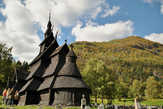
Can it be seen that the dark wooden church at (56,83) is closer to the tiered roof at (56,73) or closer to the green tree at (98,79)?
the tiered roof at (56,73)

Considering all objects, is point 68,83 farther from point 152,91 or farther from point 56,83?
point 152,91

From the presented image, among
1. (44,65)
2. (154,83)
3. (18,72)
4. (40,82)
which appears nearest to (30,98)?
(40,82)

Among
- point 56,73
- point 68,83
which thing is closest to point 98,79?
point 56,73

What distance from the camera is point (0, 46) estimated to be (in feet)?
137

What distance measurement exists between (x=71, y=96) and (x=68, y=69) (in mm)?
5603

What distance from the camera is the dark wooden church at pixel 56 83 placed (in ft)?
92.1

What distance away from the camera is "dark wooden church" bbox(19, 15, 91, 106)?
92.1ft

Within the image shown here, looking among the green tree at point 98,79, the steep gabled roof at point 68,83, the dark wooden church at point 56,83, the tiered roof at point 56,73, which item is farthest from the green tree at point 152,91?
the steep gabled roof at point 68,83

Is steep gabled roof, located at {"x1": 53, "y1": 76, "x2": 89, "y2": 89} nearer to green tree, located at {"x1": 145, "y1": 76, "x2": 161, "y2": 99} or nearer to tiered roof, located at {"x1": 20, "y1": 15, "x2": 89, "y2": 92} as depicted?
tiered roof, located at {"x1": 20, "y1": 15, "x2": 89, "y2": 92}

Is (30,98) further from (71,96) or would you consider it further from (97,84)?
(97,84)

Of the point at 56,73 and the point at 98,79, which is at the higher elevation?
the point at 56,73

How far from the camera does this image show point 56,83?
29641mm

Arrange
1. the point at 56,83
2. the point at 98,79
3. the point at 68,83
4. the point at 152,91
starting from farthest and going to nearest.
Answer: the point at 152,91 < the point at 98,79 < the point at 56,83 < the point at 68,83

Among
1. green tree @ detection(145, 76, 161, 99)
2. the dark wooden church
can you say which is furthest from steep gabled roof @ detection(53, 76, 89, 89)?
green tree @ detection(145, 76, 161, 99)
